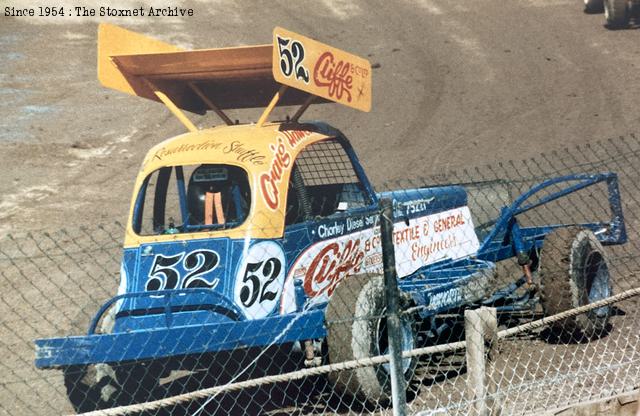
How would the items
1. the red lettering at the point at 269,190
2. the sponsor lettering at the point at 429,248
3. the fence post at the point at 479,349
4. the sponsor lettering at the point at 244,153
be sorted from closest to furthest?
1. the fence post at the point at 479,349
2. the red lettering at the point at 269,190
3. the sponsor lettering at the point at 244,153
4. the sponsor lettering at the point at 429,248

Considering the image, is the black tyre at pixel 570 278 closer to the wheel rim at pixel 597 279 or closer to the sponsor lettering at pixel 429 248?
the wheel rim at pixel 597 279

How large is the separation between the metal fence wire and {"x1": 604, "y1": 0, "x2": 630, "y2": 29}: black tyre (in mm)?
10582

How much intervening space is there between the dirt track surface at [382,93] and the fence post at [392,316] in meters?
5.04

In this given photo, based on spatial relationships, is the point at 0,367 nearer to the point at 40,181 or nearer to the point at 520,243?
the point at 520,243

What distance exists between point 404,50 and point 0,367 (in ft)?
38.5

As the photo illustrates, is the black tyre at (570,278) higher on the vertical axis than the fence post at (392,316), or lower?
lower

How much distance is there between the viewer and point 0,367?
7.68 meters

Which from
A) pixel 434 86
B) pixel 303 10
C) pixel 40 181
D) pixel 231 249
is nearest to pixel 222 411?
pixel 231 249

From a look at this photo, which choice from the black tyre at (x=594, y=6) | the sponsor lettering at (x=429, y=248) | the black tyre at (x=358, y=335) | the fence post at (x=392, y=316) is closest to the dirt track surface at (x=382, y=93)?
the black tyre at (x=594, y=6)

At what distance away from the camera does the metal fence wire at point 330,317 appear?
5953 millimetres

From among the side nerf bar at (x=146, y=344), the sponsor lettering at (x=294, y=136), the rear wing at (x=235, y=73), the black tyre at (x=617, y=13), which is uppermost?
the rear wing at (x=235, y=73)

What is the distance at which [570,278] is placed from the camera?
24.6 feet

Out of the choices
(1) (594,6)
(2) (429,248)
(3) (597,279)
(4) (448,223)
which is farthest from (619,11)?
Answer: (2) (429,248)

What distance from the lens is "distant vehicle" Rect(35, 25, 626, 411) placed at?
20.2 feet
